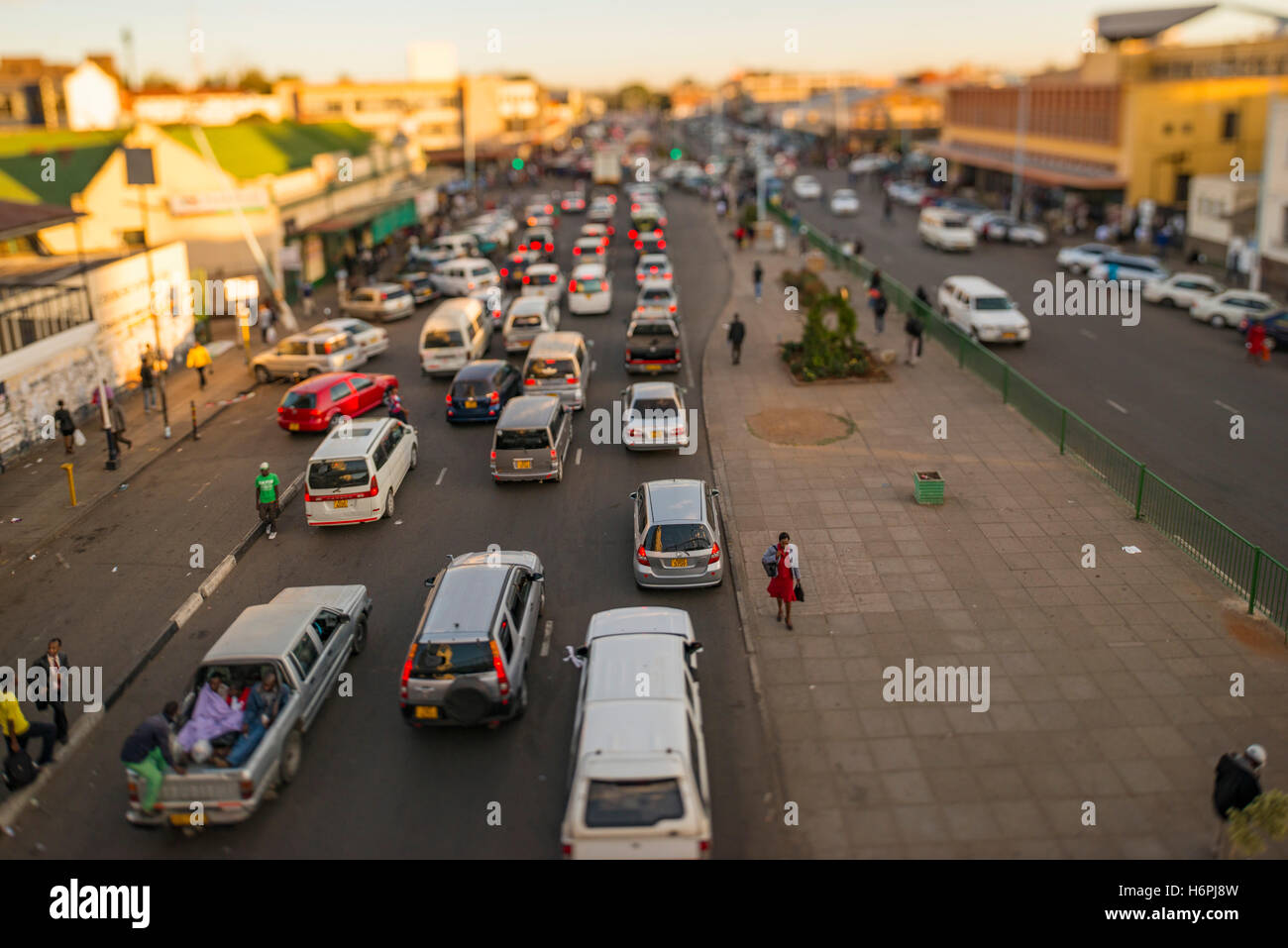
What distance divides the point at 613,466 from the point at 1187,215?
42.3 meters

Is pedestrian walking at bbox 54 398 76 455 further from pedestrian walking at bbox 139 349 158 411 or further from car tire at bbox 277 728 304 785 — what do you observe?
car tire at bbox 277 728 304 785

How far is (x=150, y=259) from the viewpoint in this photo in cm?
3209

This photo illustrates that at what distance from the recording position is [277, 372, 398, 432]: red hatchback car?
2520cm

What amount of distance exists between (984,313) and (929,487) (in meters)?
16.0

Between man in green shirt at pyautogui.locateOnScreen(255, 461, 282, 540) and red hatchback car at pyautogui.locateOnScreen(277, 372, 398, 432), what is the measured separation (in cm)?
594

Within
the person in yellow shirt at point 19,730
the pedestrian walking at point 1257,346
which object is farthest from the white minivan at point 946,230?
the person in yellow shirt at point 19,730

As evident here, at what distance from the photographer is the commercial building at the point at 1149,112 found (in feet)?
189

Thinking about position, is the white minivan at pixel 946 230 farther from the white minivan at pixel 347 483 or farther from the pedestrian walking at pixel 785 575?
the pedestrian walking at pixel 785 575

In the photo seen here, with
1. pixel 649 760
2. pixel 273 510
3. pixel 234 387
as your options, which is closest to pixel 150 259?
pixel 234 387

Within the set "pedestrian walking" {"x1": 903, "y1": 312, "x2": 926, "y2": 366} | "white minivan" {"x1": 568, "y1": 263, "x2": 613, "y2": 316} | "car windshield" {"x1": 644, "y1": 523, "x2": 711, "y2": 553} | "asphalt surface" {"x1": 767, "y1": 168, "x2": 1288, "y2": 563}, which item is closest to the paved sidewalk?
"car windshield" {"x1": 644, "y1": 523, "x2": 711, "y2": 553}

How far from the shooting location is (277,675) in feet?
40.4

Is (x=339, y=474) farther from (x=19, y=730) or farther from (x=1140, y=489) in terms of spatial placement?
(x=1140, y=489)

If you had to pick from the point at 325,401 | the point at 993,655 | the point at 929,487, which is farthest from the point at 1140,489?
the point at 325,401

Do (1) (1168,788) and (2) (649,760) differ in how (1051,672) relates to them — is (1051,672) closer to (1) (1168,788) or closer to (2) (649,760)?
(1) (1168,788)
